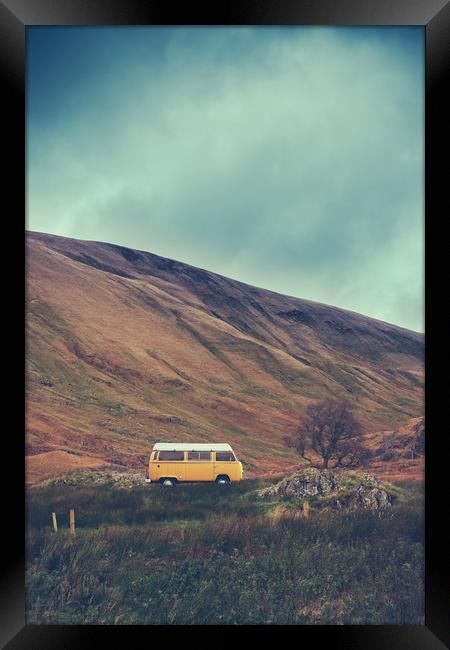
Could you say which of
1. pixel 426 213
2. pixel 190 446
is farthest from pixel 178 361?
pixel 426 213

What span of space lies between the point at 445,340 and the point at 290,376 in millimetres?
2753

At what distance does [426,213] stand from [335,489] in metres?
2.83

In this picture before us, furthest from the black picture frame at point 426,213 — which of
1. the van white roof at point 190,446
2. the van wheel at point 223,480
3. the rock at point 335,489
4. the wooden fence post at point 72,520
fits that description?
the van white roof at point 190,446

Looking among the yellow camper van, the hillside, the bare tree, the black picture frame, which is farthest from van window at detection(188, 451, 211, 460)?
the black picture frame

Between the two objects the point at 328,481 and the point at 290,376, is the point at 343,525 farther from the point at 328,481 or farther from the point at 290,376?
the point at 290,376

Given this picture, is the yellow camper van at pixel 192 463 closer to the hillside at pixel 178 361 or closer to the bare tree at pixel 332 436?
the hillside at pixel 178 361

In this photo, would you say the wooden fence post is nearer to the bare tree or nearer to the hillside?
the hillside

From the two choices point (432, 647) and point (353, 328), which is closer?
point (432, 647)

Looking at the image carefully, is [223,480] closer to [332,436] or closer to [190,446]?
[190,446]

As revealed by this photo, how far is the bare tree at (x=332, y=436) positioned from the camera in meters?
5.26

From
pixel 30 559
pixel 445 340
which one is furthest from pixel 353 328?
pixel 30 559

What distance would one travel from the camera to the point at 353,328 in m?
5.47

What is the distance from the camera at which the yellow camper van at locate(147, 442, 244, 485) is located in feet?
16.1

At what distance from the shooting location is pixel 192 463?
4.98 meters
